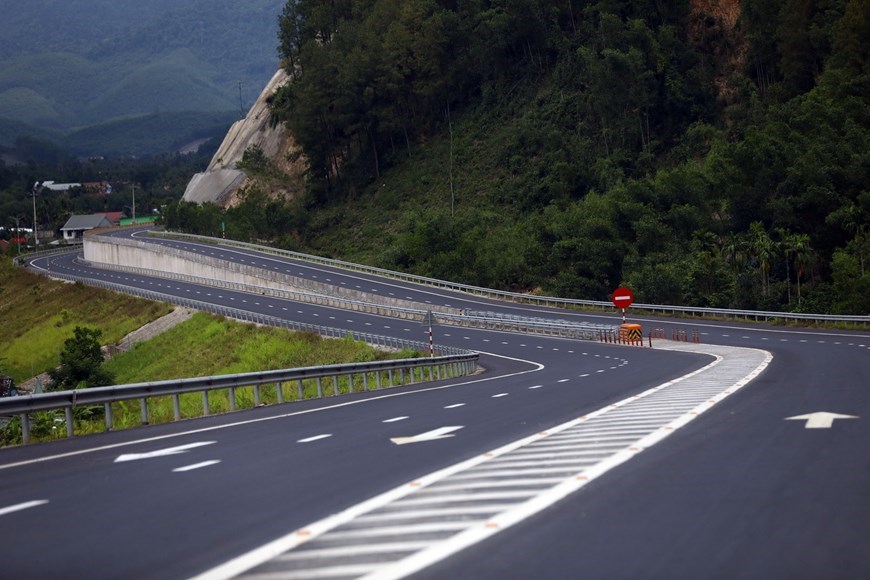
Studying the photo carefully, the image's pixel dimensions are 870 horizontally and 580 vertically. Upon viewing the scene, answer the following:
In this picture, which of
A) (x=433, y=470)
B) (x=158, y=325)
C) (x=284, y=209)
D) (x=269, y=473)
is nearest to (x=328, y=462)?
(x=269, y=473)

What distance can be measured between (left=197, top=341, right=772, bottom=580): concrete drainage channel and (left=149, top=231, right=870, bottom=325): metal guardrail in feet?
169

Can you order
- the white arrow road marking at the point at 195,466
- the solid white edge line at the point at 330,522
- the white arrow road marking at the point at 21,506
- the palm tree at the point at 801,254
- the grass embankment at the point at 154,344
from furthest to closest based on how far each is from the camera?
the palm tree at the point at 801,254
the grass embankment at the point at 154,344
the white arrow road marking at the point at 195,466
the white arrow road marking at the point at 21,506
the solid white edge line at the point at 330,522

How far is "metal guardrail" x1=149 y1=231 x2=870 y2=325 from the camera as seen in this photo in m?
66.3

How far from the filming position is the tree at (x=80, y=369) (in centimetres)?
5588

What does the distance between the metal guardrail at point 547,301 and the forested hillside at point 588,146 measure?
13.8ft

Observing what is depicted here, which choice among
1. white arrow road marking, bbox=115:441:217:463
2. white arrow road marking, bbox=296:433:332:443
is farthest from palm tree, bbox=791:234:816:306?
white arrow road marking, bbox=115:441:217:463

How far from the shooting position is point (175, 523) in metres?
10.0

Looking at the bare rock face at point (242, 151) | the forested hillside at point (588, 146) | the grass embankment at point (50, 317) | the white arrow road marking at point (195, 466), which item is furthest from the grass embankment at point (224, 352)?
the bare rock face at point (242, 151)

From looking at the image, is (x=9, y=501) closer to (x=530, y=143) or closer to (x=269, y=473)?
(x=269, y=473)

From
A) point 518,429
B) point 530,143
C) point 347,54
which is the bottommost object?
point 518,429

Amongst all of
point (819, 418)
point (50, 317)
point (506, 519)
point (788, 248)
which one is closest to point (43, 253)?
point (50, 317)

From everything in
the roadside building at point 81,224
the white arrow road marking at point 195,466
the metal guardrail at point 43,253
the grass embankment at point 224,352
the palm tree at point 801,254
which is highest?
the roadside building at point 81,224

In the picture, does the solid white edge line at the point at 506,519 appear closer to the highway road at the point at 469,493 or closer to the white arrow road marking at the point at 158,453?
the highway road at the point at 469,493

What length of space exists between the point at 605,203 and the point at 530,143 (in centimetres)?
2109
